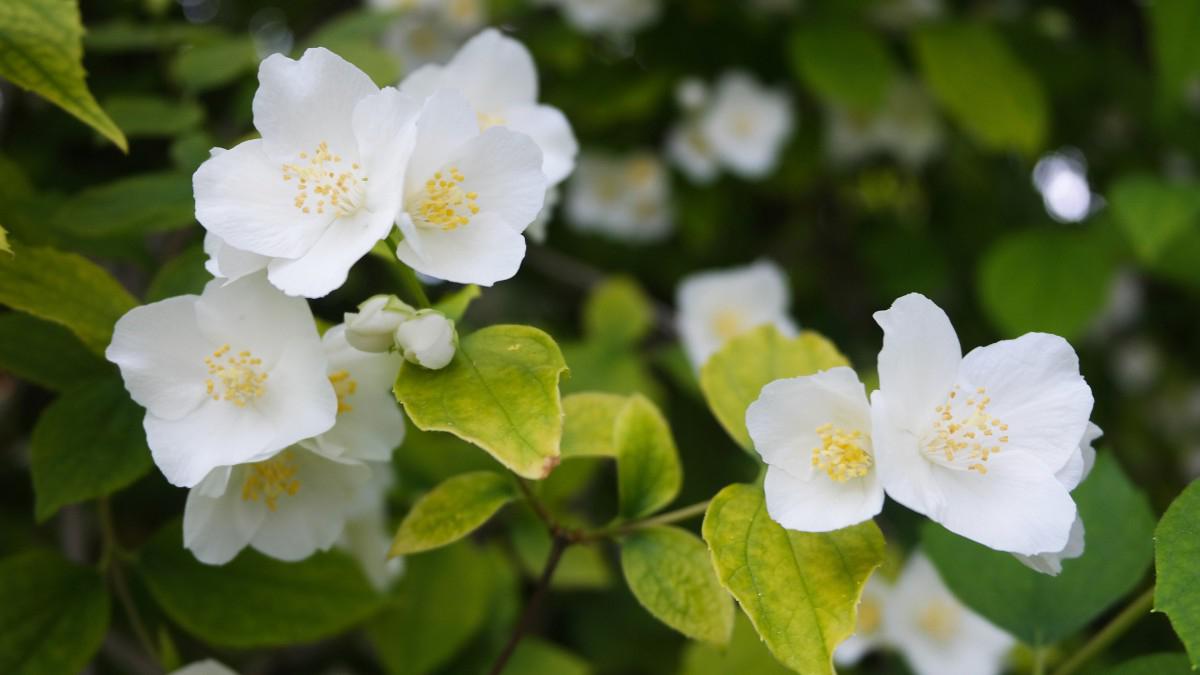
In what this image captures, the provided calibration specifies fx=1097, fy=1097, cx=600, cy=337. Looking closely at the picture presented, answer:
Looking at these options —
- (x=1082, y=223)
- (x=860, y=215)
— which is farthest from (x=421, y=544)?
(x=860, y=215)

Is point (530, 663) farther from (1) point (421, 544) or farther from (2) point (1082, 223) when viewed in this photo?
(2) point (1082, 223)

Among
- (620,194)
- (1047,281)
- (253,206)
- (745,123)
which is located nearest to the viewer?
(253,206)

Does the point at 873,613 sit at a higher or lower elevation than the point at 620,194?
higher

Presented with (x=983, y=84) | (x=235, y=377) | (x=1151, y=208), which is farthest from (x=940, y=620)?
(x=983, y=84)

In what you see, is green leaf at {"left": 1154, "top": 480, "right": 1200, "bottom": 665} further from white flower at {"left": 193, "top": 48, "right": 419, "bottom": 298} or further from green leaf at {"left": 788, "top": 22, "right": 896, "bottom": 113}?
green leaf at {"left": 788, "top": 22, "right": 896, "bottom": 113}

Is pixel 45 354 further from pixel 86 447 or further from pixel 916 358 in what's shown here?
pixel 916 358

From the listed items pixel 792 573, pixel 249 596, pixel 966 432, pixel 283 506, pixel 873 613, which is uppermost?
pixel 966 432

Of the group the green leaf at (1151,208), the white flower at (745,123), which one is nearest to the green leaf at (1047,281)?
the green leaf at (1151,208)
